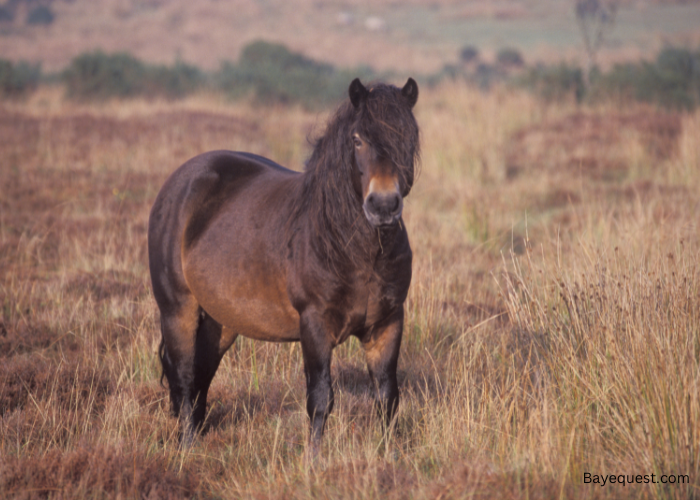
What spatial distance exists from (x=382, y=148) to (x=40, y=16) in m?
56.5

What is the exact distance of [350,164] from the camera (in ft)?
10.00

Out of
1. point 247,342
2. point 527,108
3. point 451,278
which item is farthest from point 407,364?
point 527,108

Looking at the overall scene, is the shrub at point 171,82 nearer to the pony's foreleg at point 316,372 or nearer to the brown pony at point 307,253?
the brown pony at point 307,253

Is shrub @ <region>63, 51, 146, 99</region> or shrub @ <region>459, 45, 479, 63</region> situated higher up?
shrub @ <region>459, 45, 479, 63</region>

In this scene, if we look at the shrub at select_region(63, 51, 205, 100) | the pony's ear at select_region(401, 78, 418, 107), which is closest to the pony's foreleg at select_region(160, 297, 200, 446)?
the pony's ear at select_region(401, 78, 418, 107)

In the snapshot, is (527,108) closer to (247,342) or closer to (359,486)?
(247,342)

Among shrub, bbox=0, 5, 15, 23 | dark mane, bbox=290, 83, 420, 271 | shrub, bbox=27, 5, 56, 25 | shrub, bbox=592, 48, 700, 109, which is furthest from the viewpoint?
shrub, bbox=0, 5, 15, 23

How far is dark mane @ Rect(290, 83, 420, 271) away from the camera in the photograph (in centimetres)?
290

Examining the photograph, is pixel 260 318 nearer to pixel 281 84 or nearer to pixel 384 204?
pixel 384 204

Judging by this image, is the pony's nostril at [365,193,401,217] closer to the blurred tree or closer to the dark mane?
the dark mane

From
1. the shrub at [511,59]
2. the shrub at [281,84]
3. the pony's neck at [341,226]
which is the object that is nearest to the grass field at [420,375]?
the pony's neck at [341,226]

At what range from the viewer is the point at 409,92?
3.11 meters

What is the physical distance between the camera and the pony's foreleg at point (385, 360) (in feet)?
10.6

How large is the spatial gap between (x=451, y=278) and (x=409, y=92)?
3227 millimetres
